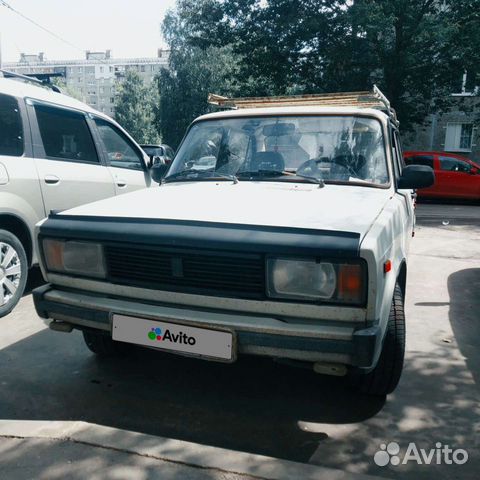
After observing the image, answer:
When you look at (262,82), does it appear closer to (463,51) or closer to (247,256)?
(463,51)

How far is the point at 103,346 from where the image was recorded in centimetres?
350

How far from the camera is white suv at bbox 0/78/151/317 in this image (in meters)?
4.36

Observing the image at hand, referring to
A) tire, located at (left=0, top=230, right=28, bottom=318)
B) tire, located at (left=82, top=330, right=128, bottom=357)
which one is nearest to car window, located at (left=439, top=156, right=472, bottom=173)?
tire, located at (left=0, top=230, right=28, bottom=318)

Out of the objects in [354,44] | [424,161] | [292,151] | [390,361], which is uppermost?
[354,44]

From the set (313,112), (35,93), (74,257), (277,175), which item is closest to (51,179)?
(35,93)

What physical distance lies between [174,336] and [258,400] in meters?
0.83

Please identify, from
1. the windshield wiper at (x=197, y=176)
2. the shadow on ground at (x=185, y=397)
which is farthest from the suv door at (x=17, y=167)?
the windshield wiper at (x=197, y=176)

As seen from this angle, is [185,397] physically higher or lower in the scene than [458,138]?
higher

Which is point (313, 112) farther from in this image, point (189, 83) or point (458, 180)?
point (189, 83)

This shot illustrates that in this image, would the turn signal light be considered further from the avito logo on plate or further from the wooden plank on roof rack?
the wooden plank on roof rack

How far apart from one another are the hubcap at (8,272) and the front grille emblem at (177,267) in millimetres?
2452

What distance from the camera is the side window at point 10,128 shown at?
14.4 feet

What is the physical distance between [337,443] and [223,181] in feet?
6.27

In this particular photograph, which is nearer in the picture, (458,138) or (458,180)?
(458,180)
